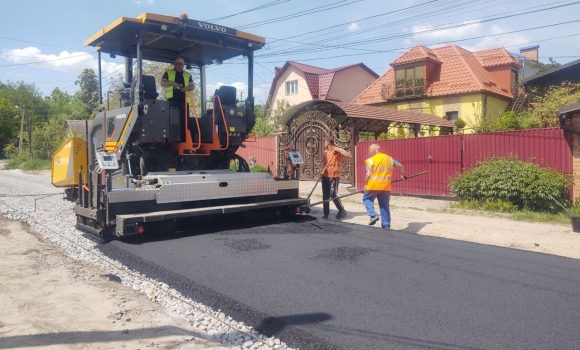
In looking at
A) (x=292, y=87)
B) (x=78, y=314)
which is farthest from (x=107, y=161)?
(x=292, y=87)

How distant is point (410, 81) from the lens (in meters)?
28.1

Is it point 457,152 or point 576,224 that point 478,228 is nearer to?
point 576,224

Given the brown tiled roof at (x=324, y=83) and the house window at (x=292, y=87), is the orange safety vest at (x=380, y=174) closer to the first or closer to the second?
the brown tiled roof at (x=324, y=83)

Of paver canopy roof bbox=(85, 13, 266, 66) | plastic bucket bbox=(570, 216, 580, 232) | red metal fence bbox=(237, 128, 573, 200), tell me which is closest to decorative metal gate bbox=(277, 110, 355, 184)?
red metal fence bbox=(237, 128, 573, 200)

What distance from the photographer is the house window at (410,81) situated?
27.5 metres

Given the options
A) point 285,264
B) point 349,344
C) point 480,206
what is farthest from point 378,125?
point 349,344

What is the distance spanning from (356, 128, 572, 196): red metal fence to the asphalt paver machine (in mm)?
5678

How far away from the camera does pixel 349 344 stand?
11.4ft

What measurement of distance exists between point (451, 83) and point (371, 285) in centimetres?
2414

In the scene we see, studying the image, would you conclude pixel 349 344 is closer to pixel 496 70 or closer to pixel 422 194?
pixel 422 194

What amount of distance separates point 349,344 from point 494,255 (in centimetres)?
328

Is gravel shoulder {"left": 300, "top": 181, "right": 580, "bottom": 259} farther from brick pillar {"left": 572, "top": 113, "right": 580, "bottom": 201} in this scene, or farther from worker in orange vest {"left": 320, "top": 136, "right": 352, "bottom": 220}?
brick pillar {"left": 572, "top": 113, "right": 580, "bottom": 201}

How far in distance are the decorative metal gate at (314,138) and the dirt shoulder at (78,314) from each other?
10747 millimetres

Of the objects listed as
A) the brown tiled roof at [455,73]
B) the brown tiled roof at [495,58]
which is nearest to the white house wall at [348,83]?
the brown tiled roof at [455,73]
